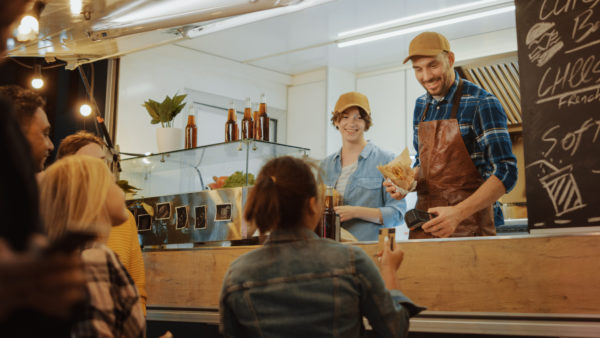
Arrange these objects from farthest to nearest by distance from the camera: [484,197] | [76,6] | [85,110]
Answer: [85,110], [76,6], [484,197]

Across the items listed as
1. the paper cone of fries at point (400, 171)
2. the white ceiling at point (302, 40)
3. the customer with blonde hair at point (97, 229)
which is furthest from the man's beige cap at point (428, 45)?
the white ceiling at point (302, 40)

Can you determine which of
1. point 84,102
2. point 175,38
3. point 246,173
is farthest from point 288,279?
point 84,102

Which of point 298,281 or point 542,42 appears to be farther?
point 542,42

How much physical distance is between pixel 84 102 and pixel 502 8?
3.30 m

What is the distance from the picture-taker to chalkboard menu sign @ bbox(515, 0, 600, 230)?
1.77 m

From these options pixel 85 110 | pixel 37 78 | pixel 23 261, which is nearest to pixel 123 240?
pixel 23 261

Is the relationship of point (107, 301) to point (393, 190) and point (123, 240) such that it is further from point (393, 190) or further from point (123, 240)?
point (393, 190)

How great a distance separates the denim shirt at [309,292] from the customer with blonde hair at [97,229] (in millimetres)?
266

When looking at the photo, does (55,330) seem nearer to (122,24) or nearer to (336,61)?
(122,24)

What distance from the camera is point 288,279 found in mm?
1404

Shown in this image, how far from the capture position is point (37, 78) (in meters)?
4.47

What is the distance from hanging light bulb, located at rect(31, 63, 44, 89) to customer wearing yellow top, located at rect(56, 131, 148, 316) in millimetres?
2149

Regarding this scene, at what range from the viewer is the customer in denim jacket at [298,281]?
1385mm

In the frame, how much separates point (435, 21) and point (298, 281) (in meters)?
4.02
